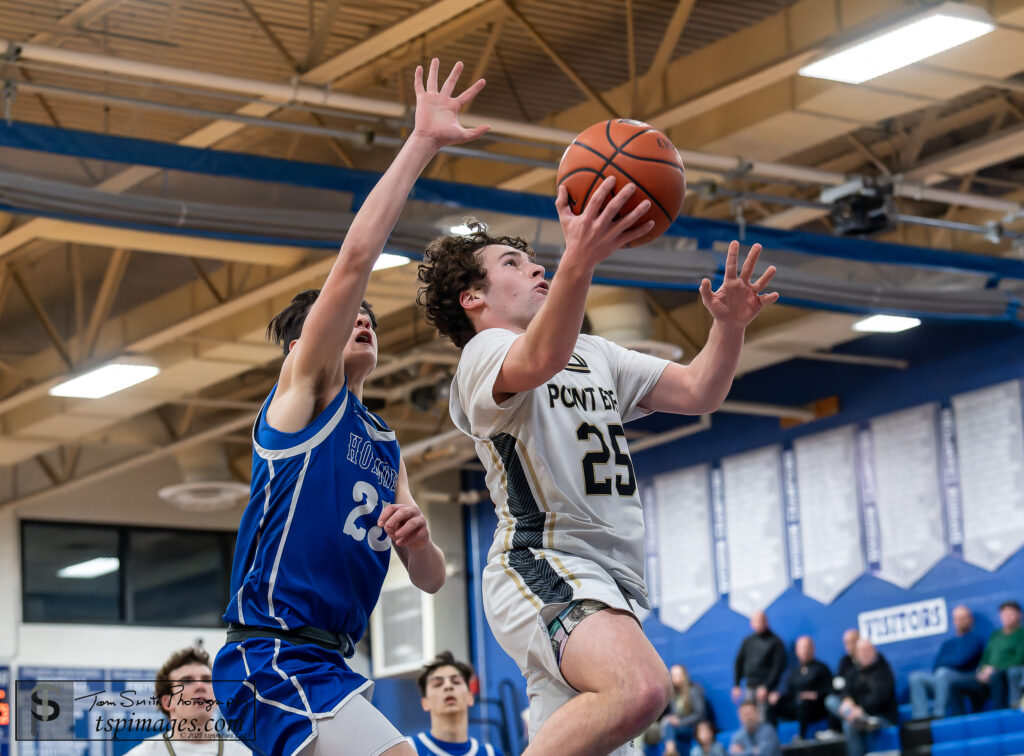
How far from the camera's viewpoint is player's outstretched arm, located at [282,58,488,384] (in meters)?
3.81

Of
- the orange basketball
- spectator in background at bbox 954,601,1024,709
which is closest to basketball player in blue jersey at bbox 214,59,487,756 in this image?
the orange basketball

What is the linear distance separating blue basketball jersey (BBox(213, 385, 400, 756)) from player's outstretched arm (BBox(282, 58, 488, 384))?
0.21 m

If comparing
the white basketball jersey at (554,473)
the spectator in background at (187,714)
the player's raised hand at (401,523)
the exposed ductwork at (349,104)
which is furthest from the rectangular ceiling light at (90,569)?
the player's raised hand at (401,523)

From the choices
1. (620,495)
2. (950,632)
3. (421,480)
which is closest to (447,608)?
(421,480)

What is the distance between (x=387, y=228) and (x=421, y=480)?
63.8ft

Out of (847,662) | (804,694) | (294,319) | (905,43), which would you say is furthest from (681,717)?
(294,319)

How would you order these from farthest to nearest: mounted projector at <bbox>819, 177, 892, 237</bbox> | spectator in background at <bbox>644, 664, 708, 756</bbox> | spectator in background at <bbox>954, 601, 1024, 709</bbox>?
spectator in background at <bbox>644, 664, 708, 756</bbox> < spectator in background at <bbox>954, 601, 1024, 709</bbox> < mounted projector at <bbox>819, 177, 892, 237</bbox>

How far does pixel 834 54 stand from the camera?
9.77 m

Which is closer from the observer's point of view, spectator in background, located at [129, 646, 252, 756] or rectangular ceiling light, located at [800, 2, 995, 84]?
spectator in background, located at [129, 646, 252, 756]

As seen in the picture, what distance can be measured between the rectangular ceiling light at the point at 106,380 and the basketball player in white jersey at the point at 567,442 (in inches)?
446

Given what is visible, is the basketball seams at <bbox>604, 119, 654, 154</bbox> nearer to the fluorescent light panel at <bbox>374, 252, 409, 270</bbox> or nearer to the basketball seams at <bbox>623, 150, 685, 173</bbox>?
the basketball seams at <bbox>623, 150, 685, 173</bbox>

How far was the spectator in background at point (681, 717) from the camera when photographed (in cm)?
1833

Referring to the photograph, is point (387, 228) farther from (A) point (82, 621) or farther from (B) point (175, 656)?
(A) point (82, 621)

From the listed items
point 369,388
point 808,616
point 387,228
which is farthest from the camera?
point 369,388
